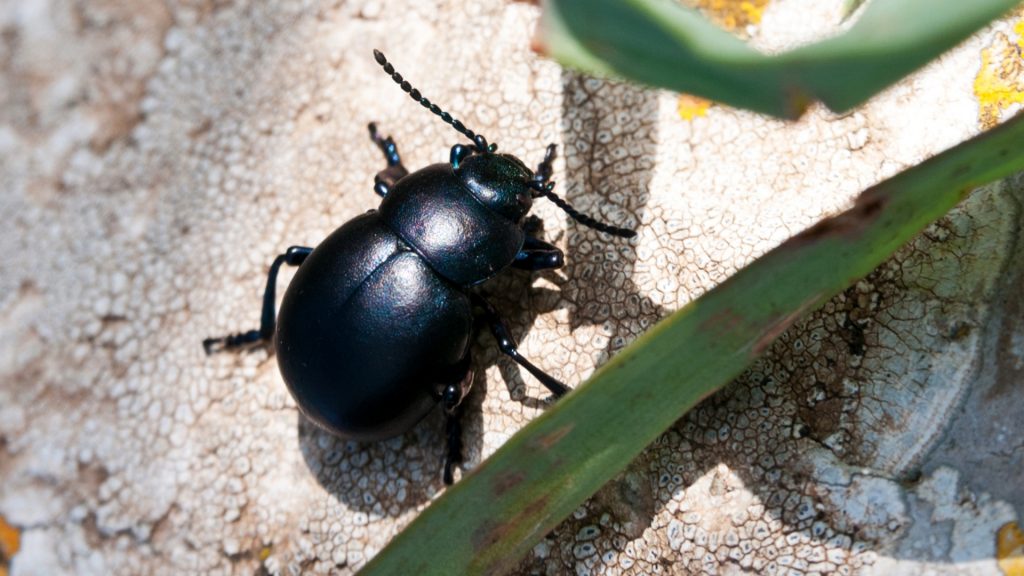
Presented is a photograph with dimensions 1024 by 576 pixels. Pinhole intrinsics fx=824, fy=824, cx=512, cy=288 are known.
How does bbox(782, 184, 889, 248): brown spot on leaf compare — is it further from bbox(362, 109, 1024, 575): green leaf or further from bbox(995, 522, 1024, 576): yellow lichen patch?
bbox(995, 522, 1024, 576): yellow lichen patch

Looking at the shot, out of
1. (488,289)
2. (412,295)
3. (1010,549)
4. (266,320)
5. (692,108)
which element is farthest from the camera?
(266,320)

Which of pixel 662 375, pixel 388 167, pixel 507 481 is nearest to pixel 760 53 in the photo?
pixel 662 375

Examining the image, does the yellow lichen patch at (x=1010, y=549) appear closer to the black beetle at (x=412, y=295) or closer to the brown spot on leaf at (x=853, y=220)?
the brown spot on leaf at (x=853, y=220)

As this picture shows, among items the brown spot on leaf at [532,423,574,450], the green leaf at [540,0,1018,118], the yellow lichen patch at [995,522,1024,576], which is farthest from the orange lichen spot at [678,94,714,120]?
the yellow lichen patch at [995,522,1024,576]

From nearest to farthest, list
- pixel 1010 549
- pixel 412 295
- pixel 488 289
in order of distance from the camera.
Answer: pixel 1010 549
pixel 412 295
pixel 488 289

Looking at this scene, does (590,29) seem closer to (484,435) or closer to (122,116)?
(484,435)

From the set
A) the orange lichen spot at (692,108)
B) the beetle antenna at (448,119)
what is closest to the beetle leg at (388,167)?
the beetle antenna at (448,119)

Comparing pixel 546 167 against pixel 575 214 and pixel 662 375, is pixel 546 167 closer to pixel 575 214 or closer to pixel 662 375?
pixel 575 214

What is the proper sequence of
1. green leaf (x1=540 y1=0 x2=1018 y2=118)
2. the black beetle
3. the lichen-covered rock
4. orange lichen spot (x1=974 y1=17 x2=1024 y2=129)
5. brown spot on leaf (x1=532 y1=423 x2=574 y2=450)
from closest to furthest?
1. green leaf (x1=540 y1=0 x2=1018 y2=118)
2. brown spot on leaf (x1=532 y1=423 x2=574 y2=450)
3. the lichen-covered rock
4. orange lichen spot (x1=974 y1=17 x2=1024 y2=129)
5. the black beetle
